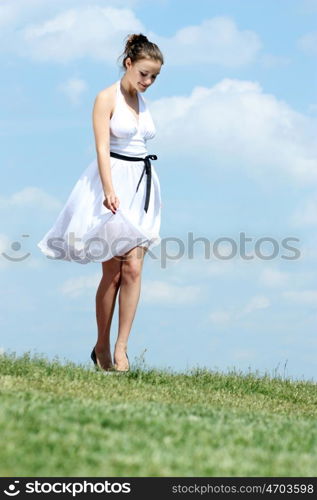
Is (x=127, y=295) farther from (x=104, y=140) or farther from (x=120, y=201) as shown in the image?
(x=104, y=140)

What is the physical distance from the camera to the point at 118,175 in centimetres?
902

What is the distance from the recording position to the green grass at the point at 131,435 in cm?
452

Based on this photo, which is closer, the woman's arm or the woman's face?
the woman's arm

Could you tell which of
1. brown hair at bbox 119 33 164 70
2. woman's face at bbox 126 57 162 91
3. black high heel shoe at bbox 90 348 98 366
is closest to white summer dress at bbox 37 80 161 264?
woman's face at bbox 126 57 162 91

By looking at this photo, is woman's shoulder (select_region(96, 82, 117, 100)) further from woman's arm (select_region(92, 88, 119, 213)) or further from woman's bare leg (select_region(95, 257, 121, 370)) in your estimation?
woman's bare leg (select_region(95, 257, 121, 370))

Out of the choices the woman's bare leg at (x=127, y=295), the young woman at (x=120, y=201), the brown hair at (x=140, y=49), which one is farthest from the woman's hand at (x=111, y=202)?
the brown hair at (x=140, y=49)

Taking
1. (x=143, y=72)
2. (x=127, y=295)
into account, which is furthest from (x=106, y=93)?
(x=127, y=295)

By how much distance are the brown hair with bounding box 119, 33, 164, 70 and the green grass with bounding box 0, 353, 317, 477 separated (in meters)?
3.50

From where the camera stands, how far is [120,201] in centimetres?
904

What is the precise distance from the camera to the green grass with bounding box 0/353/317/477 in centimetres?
452
